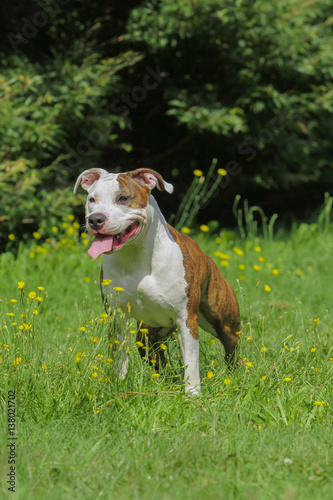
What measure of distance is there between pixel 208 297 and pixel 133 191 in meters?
0.87

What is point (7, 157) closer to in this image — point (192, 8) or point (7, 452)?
point (192, 8)

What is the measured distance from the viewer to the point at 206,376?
3.90 m

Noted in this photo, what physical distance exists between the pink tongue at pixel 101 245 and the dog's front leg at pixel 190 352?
0.60 meters

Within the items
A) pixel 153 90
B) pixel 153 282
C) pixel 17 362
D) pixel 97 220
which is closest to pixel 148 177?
pixel 97 220

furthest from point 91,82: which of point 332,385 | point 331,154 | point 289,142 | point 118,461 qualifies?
point 118,461

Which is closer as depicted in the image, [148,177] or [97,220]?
[97,220]

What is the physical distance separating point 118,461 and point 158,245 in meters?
1.16

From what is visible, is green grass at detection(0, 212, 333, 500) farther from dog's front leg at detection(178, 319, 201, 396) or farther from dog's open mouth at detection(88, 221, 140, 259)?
dog's open mouth at detection(88, 221, 140, 259)

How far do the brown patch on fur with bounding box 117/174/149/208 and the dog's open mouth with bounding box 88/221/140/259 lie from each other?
11cm

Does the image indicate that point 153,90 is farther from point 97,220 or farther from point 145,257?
point 97,220

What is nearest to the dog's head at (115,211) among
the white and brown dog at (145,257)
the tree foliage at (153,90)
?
the white and brown dog at (145,257)

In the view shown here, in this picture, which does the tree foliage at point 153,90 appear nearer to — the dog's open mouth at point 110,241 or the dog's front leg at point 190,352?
the dog's open mouth at point 110,241

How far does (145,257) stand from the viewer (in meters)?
3.52

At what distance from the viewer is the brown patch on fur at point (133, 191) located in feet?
11.1
